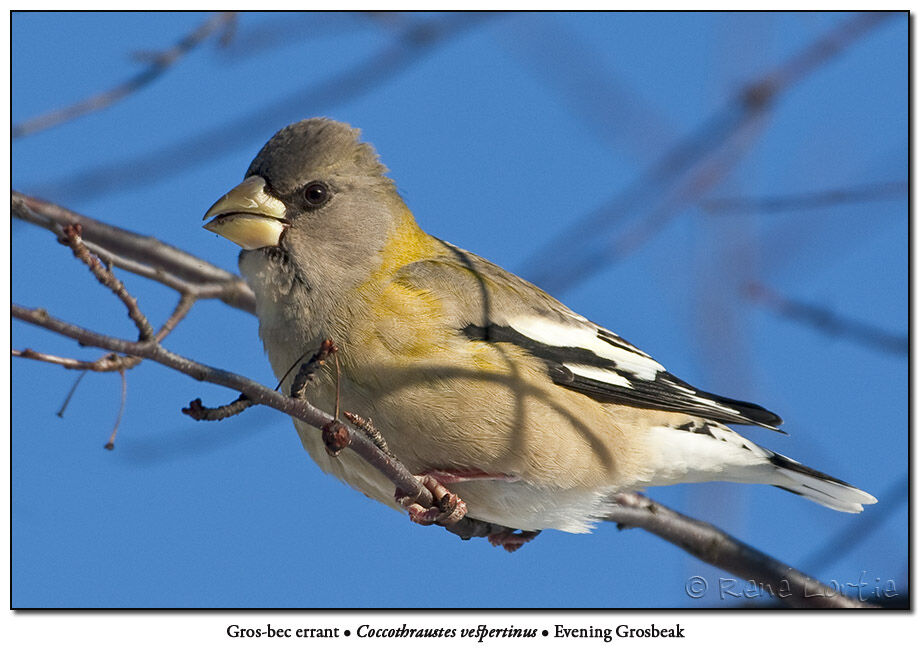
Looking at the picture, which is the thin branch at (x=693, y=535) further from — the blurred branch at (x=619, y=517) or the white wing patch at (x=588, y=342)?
the white wing patch at (x=588, y=342)

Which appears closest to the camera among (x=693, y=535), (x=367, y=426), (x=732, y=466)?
(x=367, y=426)

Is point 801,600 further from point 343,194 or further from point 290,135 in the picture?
point 290,135

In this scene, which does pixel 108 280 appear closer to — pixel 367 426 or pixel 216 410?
pixel 216 410

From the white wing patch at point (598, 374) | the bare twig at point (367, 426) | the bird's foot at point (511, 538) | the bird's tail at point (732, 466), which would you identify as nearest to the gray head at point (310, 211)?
the white wing patch at point (598, 374)

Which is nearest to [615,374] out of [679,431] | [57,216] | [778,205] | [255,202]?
[679,431]

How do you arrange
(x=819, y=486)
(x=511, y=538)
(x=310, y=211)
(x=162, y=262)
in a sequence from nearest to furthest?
(x=310, y=211), (x=819, y=486), (x=511, y=538), (x=162, y=262)

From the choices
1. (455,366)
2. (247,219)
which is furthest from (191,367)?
(247,219)
